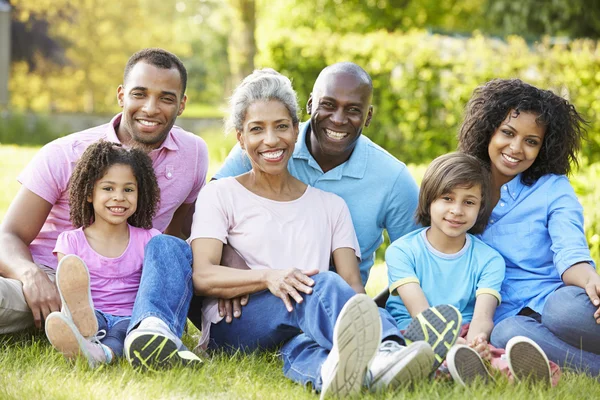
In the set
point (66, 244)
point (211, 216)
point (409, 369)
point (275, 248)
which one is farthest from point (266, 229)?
point (409, 369)

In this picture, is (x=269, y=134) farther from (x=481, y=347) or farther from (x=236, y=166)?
(x=481, y=347)

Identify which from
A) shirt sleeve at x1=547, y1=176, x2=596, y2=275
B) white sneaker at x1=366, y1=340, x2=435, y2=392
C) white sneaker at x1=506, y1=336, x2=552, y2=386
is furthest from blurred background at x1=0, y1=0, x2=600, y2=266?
white sneaker at x1=366, y1=340, x2=435, y2=392

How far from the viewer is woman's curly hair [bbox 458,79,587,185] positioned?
3.85 m

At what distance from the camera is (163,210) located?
164 inches

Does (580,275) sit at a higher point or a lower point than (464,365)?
higher

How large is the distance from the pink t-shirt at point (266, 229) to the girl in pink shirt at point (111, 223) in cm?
36

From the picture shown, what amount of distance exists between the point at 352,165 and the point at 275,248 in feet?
2.57

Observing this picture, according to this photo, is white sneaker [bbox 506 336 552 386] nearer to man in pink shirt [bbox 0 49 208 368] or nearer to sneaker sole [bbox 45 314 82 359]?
man in pink shirt [bbox 0 49 208 368]

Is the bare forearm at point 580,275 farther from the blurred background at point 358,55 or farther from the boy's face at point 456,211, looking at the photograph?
the blurred background at point 358,55

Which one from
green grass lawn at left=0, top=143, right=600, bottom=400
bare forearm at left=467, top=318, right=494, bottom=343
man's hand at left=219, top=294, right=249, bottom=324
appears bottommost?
green grass lawn at left=0, top=143, right=600, bottom=400

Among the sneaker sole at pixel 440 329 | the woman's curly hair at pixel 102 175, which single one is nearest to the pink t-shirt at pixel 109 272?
the woman's curly hair at pixel 102 175

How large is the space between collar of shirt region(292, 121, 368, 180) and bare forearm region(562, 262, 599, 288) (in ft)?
3.94

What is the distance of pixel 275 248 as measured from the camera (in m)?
3.66

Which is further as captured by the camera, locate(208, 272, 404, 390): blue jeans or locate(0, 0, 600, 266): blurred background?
locate(0, 0, 600, 266): blurred background
